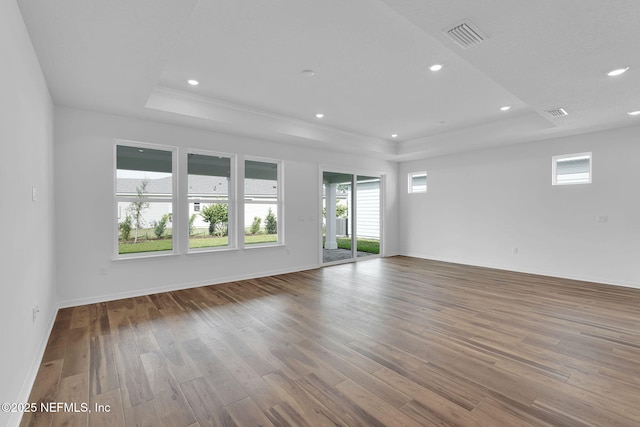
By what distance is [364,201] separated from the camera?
8.57m

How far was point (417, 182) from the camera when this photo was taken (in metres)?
8.24

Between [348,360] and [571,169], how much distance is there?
5.90m

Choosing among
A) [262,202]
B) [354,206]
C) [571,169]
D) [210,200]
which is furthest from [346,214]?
[571,169]

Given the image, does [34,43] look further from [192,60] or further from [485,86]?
[485,86]

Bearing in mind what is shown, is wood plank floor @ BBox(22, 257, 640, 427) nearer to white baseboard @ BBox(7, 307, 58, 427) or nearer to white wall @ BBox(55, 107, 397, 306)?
white baseboard @ BBox(7, 307, 58, 427)

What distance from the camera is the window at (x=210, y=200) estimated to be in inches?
201

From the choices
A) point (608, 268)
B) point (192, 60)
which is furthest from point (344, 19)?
point (608, 268)

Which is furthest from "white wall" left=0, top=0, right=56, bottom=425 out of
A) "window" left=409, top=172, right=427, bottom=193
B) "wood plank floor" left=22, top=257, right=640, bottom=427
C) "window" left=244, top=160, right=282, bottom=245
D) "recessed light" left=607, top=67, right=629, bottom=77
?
"window" left=409, top=172, right=427, bottom=193

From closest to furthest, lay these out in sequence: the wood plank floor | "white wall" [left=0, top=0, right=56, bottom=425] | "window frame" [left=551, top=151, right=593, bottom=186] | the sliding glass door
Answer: "white wall" [left=0, top=0, right=56, bottom=425]
the wood plank floor
"window frame" [left=551, top=151, right=593, bottom=186]
the sliding glass door

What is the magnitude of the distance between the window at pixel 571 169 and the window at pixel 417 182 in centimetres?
282

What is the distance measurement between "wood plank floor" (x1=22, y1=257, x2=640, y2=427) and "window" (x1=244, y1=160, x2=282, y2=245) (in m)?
1.62

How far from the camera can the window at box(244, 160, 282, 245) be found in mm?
5746

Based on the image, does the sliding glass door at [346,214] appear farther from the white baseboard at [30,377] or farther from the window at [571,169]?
the white baseboard at [30,377]

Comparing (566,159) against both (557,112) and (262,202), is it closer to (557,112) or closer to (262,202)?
(557,112)
